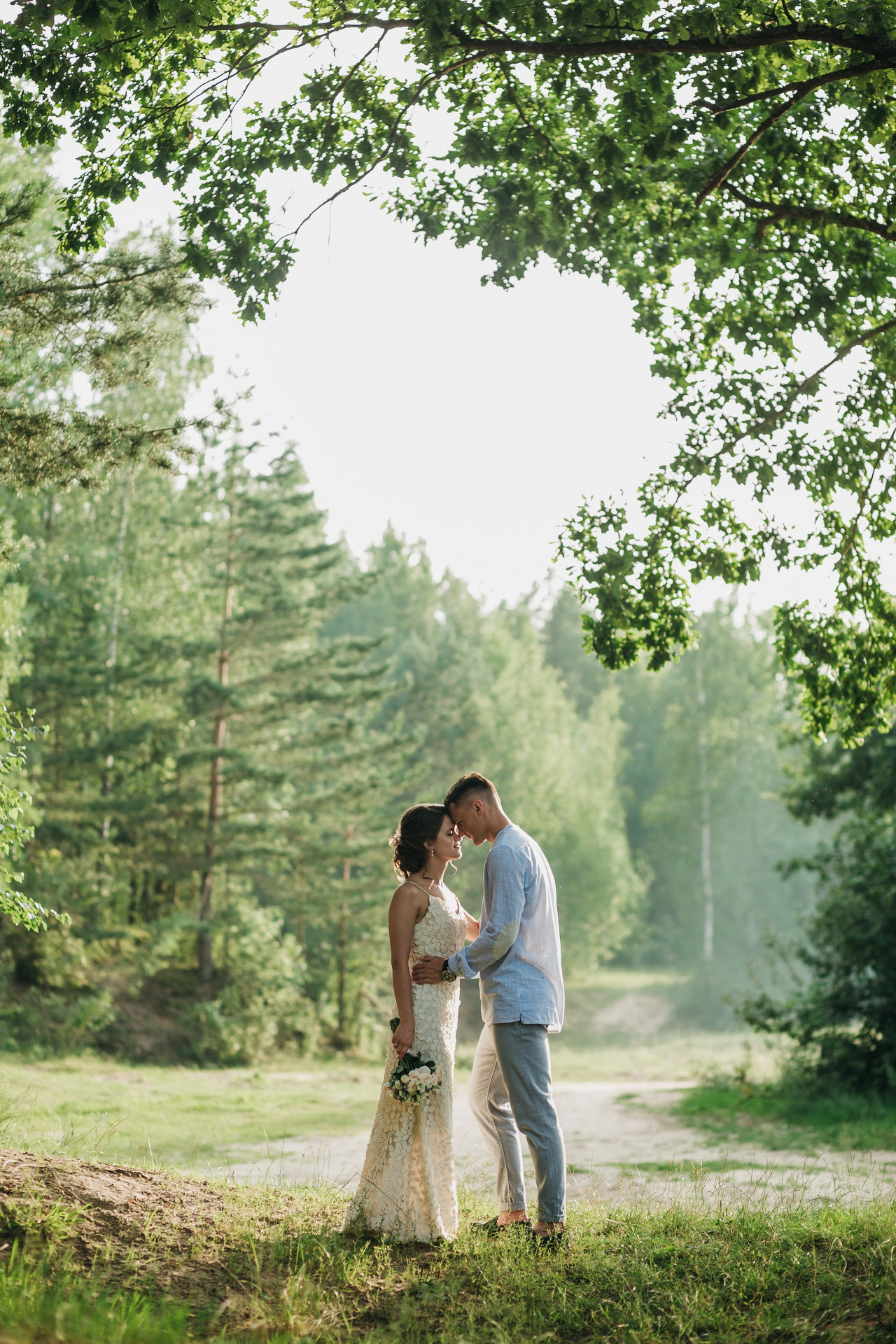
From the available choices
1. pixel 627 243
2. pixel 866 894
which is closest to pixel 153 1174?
pixel 627 243

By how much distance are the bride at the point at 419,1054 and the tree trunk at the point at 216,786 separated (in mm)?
16358

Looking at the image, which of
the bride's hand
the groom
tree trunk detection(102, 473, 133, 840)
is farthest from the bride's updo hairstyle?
tree trunk detection(102, 473, 133, 840)

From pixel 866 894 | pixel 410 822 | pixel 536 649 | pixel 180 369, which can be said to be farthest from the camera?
pixel 536 649

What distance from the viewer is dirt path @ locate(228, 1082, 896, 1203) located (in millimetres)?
6965

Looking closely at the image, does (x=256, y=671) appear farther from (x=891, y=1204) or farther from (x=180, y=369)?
(x=891, y=1204)

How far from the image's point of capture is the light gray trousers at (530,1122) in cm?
506

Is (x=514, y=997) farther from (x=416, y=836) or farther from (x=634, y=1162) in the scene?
(x=634, y=1162)

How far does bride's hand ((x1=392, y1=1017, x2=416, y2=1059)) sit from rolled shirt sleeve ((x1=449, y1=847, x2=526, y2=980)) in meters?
0.33

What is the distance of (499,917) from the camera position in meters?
5.16

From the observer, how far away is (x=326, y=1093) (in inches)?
645

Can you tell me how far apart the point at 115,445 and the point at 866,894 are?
441 inches

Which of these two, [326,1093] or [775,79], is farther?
[326,1093]

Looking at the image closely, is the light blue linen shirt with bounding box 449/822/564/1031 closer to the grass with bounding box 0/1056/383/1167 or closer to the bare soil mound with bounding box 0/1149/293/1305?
the bare soil mound with bounding box 0/1149/293/1305

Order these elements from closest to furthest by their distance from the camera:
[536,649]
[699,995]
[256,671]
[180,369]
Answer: [256,671], [180,369], [699,995], [536,649]
